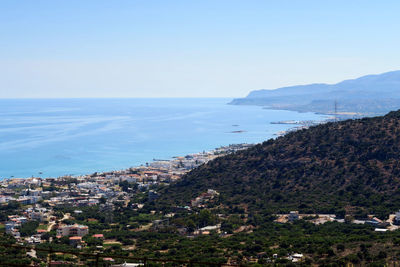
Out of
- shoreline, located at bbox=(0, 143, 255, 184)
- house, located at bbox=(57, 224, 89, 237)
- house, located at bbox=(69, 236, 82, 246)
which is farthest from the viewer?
shoreline, located at bbox=(0, 143, 255, 184)

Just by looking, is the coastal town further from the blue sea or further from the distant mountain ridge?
the blue sea

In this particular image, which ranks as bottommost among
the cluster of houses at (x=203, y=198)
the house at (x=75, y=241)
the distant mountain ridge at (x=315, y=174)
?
the cluster of houses at (x=203, y=198)

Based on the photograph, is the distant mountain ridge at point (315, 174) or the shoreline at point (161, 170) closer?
the distant mountain ridge at point (315, 174)

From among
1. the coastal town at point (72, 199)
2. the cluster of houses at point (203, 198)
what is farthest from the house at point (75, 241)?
the cluster of houses at point (203, 198)

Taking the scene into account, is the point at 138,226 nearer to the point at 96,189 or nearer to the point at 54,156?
the point at 96,189

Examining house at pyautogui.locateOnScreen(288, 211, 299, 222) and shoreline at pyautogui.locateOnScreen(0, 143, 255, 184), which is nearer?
house at pyautogui.locateOnScreen(288, 211, 299, 222)

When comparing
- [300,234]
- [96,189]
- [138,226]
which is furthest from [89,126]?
[300,234]

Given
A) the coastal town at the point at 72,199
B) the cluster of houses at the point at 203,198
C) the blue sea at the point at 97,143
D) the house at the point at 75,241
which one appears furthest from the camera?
→ the blue sea at the point at 97,143

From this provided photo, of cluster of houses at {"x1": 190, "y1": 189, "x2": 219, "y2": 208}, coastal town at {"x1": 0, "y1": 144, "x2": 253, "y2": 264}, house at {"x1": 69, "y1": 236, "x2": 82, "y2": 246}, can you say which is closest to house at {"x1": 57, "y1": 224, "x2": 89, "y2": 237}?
coastal town at {"x1": 0, "y1": 144, "x2": 253, "y2": 264}

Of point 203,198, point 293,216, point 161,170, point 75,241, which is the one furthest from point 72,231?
point 161,170

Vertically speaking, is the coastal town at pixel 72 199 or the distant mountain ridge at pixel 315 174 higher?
the distant mountain ridge at pixel 315 174

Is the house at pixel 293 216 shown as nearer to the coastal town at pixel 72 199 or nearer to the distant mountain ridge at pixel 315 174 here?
the distant mountain ridge at pixel 315 174
